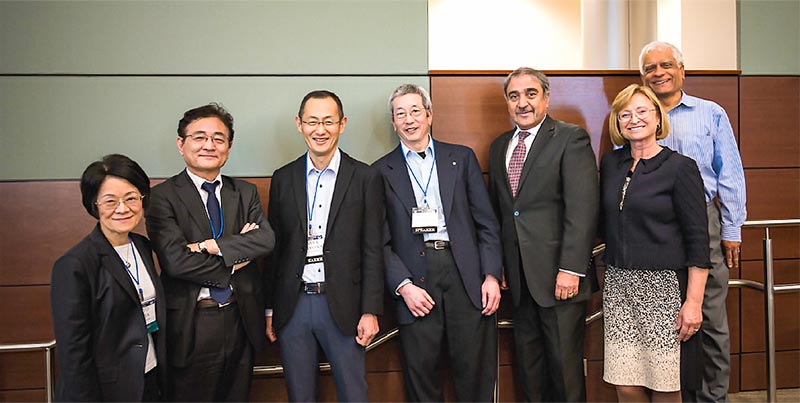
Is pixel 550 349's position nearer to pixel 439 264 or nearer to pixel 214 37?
pixel 439 264

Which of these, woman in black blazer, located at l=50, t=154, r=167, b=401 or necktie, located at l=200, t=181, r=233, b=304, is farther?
necktie, located at l=200, t=181, r=233, b=304

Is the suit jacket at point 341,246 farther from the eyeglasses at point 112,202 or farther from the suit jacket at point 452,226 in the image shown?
the eyeglasses at point 112,202

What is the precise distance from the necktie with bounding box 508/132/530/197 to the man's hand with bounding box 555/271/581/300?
1.54 ft

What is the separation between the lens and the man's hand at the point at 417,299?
2668mm

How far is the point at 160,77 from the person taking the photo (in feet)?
10.4

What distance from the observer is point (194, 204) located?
2.47m

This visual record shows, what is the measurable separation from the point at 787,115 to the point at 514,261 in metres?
2.19

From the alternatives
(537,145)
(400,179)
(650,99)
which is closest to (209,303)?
(400,179)

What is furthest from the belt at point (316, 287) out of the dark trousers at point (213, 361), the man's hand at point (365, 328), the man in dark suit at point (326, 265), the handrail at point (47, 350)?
the handrail at point (47, 350)

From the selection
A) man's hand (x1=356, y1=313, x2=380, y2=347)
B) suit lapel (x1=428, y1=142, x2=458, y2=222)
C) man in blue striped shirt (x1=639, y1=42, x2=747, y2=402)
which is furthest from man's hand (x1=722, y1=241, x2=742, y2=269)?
man's hand (x1=356, y1=313, x2=380, y2=347)

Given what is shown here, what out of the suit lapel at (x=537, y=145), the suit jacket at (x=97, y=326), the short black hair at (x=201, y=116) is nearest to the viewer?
the suit jacket at (x=97, y=326)

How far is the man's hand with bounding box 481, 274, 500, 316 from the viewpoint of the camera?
274cm

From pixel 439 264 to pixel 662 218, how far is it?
3.44 feet

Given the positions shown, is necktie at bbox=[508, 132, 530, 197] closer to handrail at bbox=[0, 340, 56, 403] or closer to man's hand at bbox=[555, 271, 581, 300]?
man's hand at bbox=[555, 271, 581, 300]
